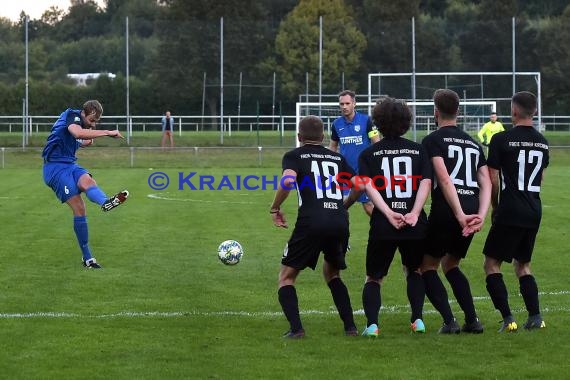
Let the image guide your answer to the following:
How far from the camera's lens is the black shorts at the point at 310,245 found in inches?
293

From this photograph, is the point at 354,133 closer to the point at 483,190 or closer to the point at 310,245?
the point at 483,190

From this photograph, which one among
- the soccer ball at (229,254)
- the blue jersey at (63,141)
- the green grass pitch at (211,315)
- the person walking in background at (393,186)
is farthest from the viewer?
the blue jersey at (63,141)

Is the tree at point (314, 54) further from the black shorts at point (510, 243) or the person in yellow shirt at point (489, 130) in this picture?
the black shorts at point (510, 243)

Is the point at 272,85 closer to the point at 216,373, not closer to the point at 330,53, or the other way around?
the point at 330,53

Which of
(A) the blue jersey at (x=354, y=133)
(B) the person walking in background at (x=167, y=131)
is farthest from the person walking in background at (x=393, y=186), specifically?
(B) the person walking in background at (x=167, y=131)

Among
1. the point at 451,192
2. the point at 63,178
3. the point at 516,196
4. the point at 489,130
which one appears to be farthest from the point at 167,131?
the point at 451,192

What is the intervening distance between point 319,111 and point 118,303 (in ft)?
109

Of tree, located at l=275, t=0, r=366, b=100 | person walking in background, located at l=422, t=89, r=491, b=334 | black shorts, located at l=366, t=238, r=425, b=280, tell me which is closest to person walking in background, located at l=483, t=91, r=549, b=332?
person walking in background, located at l=422, t=89, r=491, b=334

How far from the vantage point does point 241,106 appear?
4453 centimetres

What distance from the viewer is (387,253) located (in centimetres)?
748

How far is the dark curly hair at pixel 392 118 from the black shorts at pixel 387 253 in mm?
787

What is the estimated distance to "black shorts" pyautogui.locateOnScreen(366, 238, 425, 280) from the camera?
7.43 metres

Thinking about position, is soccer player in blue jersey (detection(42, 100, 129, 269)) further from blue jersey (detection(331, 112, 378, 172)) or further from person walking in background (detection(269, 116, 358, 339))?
person walking in background (detection(269, 116, 358, 339))

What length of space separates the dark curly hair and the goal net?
30.5m
